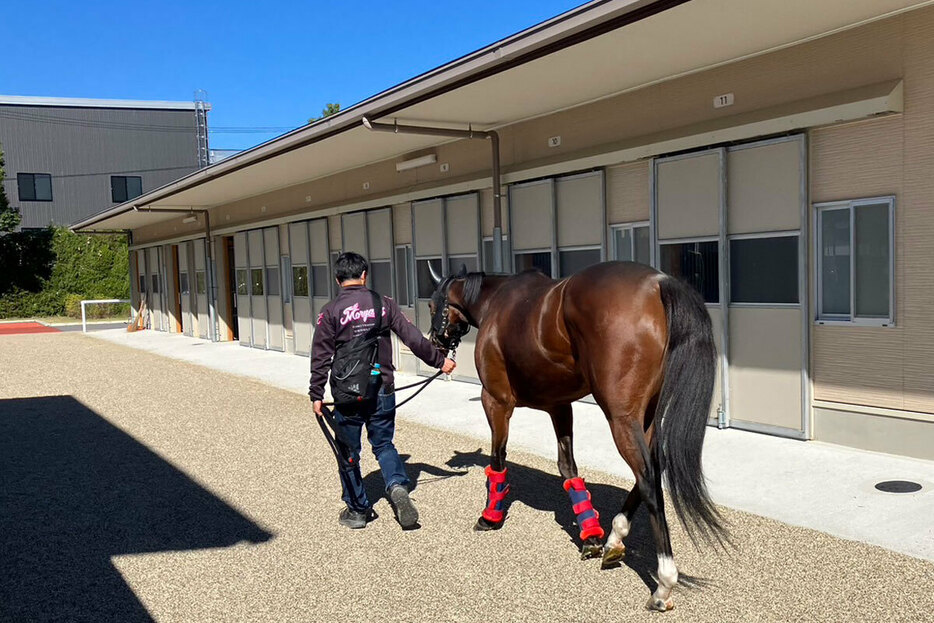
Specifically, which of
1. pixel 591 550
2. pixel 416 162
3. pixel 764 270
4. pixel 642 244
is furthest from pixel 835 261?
pixel 416 162

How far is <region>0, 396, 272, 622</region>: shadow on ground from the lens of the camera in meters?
4.04

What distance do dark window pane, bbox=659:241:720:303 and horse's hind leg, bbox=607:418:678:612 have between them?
385cm

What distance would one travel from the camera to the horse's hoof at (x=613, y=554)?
3.95 m

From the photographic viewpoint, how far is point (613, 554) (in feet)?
13.0

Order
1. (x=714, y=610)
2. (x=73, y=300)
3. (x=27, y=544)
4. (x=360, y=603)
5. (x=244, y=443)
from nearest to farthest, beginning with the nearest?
1. (x=714, y=610)
2. (x=360, y=603)
3. (x=27, y=544)
4. (x=244, y=443)
5. (x=73, y=300)

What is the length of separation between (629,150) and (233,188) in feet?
33.9

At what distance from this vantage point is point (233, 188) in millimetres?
15969

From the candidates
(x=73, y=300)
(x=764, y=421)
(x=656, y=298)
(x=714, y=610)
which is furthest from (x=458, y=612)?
(x=73, y=300)

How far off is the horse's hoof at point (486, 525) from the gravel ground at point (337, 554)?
0.07 meters

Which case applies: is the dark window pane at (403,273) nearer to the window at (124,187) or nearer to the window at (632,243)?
the window at (632,243)

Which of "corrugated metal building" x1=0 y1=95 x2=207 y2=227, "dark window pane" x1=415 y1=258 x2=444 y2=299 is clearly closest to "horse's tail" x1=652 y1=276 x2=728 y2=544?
"dark window pane" x1=415 y1=258 x2=444 y2=299

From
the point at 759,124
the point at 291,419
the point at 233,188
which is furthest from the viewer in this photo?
the point at 233,188

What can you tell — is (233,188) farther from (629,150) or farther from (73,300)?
(73,300)

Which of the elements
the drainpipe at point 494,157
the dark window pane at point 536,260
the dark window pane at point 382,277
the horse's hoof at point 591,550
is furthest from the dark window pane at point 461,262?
the horse's hoof at point 591,550
